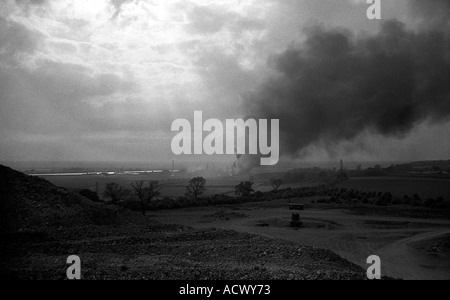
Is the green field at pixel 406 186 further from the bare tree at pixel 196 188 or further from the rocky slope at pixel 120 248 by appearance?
the rocky slope at pixel 120 248

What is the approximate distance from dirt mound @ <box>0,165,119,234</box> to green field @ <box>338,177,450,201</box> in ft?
132

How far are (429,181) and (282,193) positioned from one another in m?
24.4

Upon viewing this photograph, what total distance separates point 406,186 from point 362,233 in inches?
1332

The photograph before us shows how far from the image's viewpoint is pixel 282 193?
44188mm

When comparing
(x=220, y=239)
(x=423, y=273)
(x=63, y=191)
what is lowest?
(x=423, y=273)

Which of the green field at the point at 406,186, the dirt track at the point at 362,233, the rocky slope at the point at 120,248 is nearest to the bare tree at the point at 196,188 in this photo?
the dirt track at the point at 362,233

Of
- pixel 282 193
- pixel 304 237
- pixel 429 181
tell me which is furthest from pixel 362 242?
pixel 429 181

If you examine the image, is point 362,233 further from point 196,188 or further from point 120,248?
point 196,188

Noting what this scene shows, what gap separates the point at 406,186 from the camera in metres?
Result: 48.3

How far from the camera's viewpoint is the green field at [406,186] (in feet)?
138

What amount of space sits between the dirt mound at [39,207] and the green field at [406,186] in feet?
132

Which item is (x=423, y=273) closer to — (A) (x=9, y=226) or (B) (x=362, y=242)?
(B) (x=362, y=242)

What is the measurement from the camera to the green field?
138ft

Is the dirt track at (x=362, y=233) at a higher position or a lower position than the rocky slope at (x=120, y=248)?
lower
